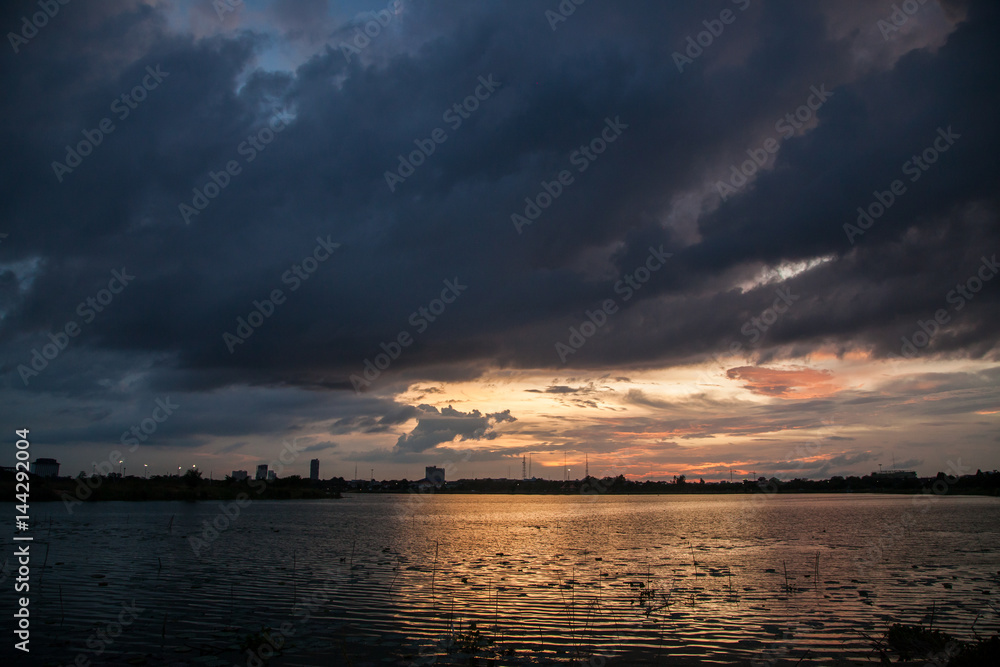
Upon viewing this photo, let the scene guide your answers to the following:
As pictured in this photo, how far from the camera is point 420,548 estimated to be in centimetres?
6000

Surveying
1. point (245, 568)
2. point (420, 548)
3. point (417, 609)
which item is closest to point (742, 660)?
point (417, 609)

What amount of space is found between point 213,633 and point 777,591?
1205 inches

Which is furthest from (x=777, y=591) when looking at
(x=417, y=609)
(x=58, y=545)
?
(x=58, y=545)

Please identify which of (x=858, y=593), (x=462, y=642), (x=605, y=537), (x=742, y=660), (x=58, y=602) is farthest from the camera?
(x=605, y=537)

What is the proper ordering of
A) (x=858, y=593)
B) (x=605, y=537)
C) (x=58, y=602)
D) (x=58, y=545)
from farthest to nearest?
(x=605, y=537) < (x=58, y=545) < (x=858, y=593) < (x=58, y=602)

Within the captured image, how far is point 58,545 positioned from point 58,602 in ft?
98.6

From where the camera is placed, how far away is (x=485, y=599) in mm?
31859

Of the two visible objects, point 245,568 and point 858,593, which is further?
point 245,568

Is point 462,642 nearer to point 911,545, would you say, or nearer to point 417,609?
point 417,609

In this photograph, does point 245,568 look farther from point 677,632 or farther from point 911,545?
point 911,545

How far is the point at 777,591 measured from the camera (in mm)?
34688

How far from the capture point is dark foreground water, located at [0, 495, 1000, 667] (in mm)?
22109

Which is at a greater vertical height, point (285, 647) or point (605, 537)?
point (285, 647)

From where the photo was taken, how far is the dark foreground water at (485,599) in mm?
22109
